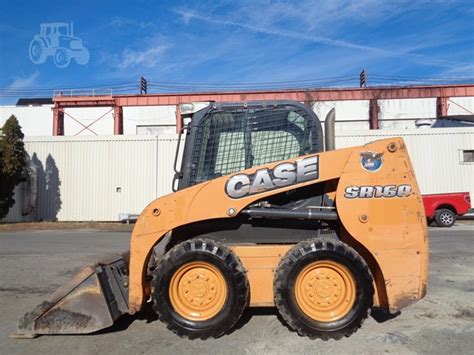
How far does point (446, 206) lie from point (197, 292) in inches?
648

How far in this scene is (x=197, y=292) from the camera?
4777 mm

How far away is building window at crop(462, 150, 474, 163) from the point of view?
75.9ft

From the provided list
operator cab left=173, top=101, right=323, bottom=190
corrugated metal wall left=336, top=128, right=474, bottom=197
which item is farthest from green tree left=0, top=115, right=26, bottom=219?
operator cab left=173, top=101, right=323, bottom=190

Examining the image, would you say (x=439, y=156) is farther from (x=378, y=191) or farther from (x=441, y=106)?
(x=378, y=191)

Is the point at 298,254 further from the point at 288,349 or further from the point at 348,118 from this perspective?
the point at 348,118

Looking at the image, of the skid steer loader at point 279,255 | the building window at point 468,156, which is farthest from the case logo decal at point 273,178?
the building window at point 468,156

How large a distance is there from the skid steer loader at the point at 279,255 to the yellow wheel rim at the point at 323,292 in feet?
0.03

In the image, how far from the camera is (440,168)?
23.2 m

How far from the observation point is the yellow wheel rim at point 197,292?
4.76 meters

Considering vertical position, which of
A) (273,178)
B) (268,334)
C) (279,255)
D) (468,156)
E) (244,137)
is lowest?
(268,334)

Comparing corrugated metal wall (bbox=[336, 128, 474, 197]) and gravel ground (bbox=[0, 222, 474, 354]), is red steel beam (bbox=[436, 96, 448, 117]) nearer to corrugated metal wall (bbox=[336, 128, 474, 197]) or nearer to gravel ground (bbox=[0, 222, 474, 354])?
corrugated metal wall (bbox=[336, 128, 474, 197])

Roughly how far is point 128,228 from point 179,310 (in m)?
16.2

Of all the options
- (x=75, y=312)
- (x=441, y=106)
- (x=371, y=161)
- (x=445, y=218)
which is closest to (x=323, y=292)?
(x=371, y=161)

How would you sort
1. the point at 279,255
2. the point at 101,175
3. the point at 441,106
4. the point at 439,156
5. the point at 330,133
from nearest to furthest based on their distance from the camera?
the point at 279,255 < the point at 330,133 < the point at 439,156 < the point at 101,175 < the point at 441,106
